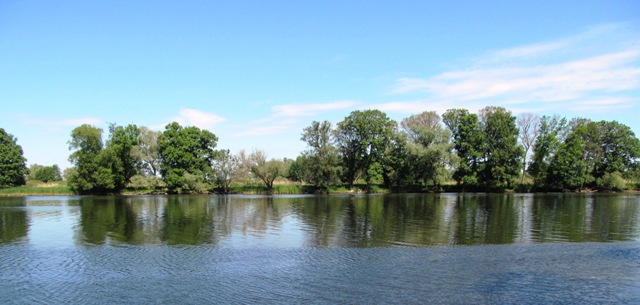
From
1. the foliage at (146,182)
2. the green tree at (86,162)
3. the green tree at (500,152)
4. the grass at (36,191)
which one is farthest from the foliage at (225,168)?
the green tree at (500,152)

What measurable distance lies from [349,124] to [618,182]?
50.1m

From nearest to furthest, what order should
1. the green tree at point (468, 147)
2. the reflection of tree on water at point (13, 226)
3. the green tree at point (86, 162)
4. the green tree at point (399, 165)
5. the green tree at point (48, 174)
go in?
the reflection of tree on water at point (13, 226) < the green tree at point (86, 162) < the green tree at point (468, 147) < the green tree at point (399, 165) < the green tree at point (48, 174)

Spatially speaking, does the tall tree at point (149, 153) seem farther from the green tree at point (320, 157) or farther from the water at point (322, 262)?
the water at point (322, 262)

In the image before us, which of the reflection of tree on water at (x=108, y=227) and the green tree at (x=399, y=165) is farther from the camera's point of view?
the green tree at (x=399, y=165)

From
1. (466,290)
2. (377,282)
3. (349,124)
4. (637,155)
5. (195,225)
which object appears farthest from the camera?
(349,124)

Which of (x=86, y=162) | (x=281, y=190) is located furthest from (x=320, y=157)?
(x=86, y=162)

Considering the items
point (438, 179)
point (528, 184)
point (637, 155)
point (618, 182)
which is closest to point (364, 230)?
point (438, 179)

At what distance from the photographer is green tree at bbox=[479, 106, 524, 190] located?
75500mm

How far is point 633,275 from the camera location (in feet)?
50.0

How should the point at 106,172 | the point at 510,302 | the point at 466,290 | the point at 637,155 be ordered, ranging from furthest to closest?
1. the point at 637,155
2. the point at 106,172
3. the point at 466,290
4. the point at 510,302

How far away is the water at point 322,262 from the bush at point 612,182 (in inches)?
2222

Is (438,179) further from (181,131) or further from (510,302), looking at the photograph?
(510,302)

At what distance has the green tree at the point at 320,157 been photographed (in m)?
78.6

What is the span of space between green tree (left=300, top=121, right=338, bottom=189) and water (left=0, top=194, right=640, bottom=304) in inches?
1897
